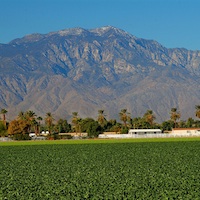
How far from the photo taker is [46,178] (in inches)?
1564

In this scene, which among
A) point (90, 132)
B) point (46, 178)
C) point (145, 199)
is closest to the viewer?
point (145, 199)

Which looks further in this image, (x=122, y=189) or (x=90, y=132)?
(x=90, y=132)

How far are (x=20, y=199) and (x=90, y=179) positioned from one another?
8.88 m

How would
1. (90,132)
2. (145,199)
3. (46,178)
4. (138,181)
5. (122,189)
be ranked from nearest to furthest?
(145,199) → (122,189) → (138,181) → (46,178) → (90,132)

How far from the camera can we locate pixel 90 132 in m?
194

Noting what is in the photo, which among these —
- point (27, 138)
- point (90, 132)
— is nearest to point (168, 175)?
point (27, 138)

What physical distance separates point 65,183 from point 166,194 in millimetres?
8092

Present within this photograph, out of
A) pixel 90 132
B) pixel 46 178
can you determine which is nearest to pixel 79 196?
pixel 46 178

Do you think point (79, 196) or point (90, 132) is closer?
point (79, 196)

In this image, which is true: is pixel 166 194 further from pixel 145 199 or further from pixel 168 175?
pixel 168 175

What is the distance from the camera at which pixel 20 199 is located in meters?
30.6

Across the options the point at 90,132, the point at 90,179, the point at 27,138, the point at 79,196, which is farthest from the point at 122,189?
the point at 90,132

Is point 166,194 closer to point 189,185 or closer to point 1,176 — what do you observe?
point 189,185

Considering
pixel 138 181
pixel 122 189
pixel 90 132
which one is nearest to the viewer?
pixel 122 189
